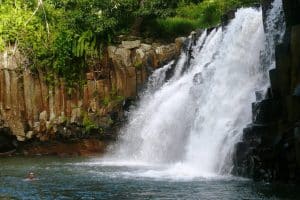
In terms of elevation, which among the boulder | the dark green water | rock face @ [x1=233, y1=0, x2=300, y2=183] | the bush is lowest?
the dark green water

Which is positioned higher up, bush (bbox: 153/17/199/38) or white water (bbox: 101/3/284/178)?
bush (bbox: 153/17/199/38)

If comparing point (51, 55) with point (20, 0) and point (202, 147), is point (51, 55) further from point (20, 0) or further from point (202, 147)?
point (202, 147)

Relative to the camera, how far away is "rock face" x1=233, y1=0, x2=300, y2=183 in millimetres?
21156

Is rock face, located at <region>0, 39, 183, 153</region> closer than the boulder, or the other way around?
rock face, located at <region>0, 39, 183, 153</region>

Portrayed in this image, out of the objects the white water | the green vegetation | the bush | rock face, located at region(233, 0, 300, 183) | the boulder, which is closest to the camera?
rock face, located at region(233, 0, 300, 183)

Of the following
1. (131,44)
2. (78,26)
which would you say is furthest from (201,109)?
(78,26)

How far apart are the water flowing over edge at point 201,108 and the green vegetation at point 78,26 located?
486 cm

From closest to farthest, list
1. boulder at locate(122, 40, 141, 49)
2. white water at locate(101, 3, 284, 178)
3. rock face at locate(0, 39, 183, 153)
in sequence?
white water at locate(101, 3, 284, 178), rock face at locate(0, 39, 183, 153), boulder at locate(122, 40, 141, 49)

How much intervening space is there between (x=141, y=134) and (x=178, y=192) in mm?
15443

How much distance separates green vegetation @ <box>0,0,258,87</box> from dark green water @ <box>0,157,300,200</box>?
40.3ft

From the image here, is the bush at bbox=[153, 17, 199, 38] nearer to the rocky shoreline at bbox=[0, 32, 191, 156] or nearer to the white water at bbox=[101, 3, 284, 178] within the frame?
the rocky shoreline at bbox=[0, 32, 191, 156]

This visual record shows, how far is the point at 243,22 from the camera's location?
30.7m

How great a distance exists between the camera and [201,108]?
29562 millimetres

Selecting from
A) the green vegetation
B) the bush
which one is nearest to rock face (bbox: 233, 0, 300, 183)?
the bush
